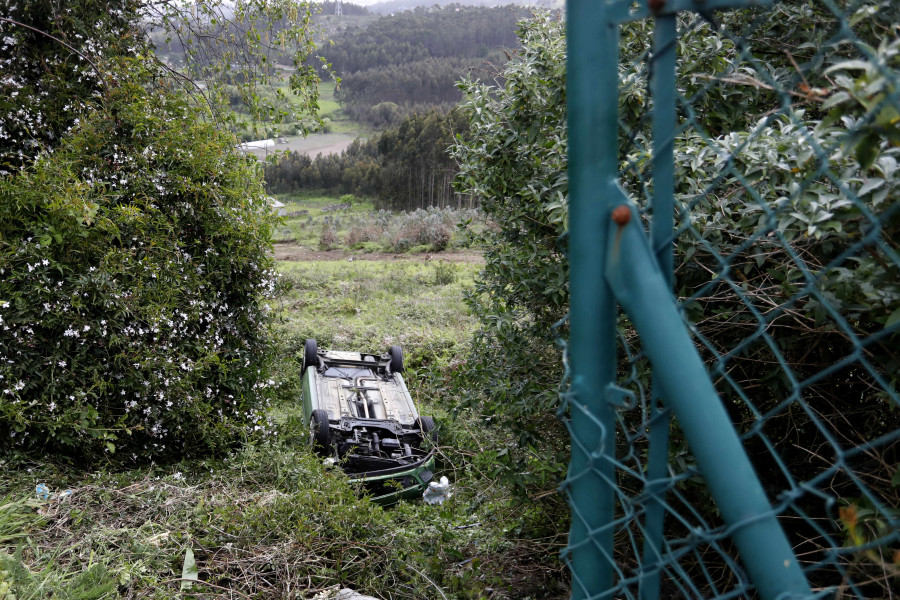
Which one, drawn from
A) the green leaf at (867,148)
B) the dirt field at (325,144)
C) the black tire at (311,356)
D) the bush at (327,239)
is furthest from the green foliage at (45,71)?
the dirt field at (325,144)

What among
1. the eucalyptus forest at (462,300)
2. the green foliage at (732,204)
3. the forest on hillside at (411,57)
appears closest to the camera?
the green foliage at (732,204)

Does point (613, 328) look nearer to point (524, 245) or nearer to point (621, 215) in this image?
point (621, 215)

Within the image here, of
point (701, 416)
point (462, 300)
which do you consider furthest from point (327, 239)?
point (701, 416)

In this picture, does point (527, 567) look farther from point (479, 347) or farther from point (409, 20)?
point (409, 20)

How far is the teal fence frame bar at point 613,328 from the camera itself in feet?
2.78

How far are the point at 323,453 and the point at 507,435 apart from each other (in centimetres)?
190

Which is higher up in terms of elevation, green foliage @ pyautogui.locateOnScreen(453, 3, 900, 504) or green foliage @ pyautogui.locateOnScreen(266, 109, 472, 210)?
green foliage @ pyautogui.locateOnScreen(453, 3, 900, 504)

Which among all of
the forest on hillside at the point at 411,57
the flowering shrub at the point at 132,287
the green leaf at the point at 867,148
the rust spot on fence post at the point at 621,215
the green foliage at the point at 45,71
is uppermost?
the forest on hillside at the point at 411,57

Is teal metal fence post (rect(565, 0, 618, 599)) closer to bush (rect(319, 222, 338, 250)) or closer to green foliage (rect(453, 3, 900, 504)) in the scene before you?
green foliage (rect(453, 3, 900, 504))

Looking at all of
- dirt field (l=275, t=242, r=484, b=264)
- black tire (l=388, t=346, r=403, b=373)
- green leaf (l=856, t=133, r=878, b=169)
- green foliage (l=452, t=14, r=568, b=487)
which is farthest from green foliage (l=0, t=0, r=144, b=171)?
dirt field (l=275, t=242, r=484, b=264)

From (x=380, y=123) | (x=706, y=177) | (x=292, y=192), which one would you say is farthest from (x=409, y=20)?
(x=706, y=177)

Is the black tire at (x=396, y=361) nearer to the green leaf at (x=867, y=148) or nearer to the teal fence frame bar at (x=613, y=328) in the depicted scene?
the teal fence frame bar at (x=613, y=328)

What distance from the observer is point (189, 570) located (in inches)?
114

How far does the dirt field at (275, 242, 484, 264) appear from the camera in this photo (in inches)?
666
